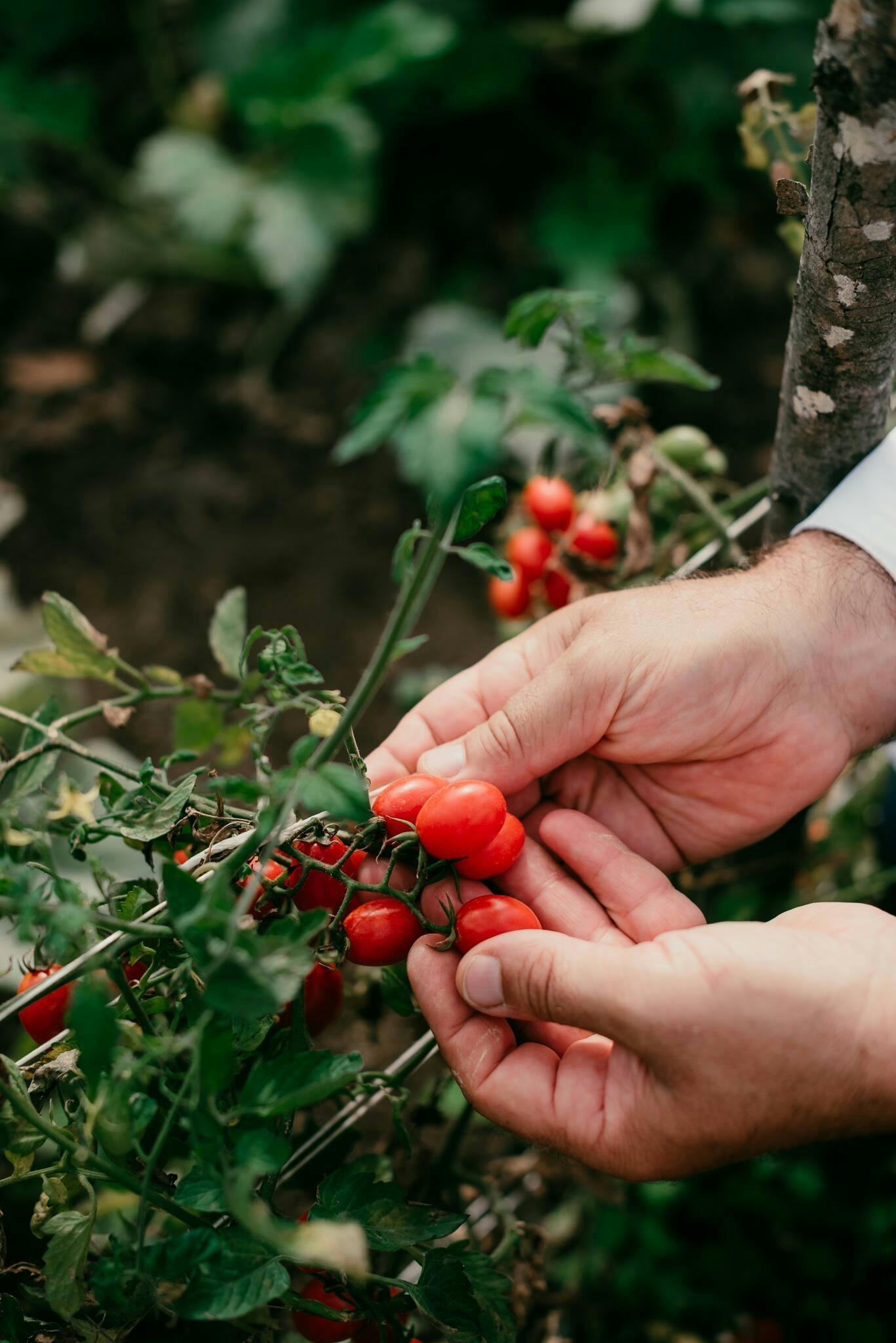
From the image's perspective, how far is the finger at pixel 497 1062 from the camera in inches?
35.3

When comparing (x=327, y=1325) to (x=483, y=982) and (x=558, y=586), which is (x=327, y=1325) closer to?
(x=483, y=982)

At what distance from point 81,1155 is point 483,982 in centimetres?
37

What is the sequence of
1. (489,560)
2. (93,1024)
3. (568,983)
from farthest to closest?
(568,983) → (489,560) → (93,1024)

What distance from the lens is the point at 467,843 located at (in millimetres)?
884

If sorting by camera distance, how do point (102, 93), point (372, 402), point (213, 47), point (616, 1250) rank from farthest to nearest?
point (102, 93), point (213, 47), point (616, 1250), point (372, 402)

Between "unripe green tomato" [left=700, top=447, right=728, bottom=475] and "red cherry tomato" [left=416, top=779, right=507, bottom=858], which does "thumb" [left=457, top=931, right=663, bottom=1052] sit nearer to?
"red cherry tomato" [left=416, top=779, right=507, bottom=858]

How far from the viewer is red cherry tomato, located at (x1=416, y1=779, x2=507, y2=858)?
0.87 metres

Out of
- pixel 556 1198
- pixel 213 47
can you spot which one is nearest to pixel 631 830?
pixel 556 1198

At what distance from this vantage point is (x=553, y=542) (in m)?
1.43

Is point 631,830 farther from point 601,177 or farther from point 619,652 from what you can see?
point 601,177

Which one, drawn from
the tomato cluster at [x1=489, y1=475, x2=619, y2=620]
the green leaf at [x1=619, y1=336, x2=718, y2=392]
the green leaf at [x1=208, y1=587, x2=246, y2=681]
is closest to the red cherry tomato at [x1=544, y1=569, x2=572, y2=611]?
the tomato cluster at [x1=489, y1=475, x2=619, y2=620]

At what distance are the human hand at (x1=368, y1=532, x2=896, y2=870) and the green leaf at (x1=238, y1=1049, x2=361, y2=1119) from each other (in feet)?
1.34

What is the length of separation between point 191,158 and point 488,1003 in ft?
8.51

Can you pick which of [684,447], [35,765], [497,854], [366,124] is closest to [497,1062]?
[497,854]
